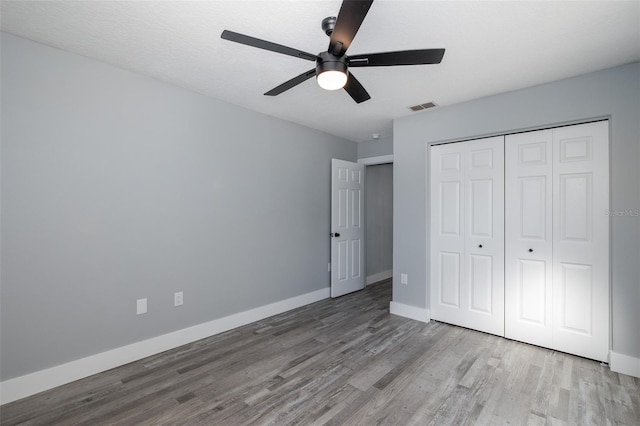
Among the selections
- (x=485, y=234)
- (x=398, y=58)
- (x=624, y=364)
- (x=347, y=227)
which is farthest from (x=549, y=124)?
(x=347, y=227)

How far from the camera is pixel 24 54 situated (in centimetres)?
211

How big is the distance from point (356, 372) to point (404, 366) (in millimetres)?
435

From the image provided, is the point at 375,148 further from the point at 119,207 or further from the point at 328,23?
the point at 119,207

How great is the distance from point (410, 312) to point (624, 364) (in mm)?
1856

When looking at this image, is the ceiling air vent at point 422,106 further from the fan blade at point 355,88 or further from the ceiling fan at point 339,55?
the ceiling fan at point 339,55

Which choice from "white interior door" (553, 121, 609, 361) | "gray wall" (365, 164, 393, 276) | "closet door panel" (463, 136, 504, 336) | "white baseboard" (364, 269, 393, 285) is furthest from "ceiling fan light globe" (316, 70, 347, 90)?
"white baseboard" (364, 269, 393, 285)

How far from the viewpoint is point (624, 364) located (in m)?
2.41

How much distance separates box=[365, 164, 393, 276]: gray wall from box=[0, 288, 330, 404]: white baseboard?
7.50 ft

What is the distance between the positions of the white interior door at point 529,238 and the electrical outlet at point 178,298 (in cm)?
334

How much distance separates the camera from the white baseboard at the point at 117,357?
208 centimetres

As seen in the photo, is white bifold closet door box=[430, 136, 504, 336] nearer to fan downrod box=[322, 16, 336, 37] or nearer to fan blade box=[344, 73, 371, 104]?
fan blade box=[344, 73, 371, 104]

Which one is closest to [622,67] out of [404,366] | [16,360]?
[404,366]

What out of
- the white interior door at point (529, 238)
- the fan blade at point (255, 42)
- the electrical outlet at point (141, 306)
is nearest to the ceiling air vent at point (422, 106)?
the white interior door at point (529, 238)

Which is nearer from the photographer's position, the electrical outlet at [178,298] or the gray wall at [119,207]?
A: the gray wall at [119,207]
